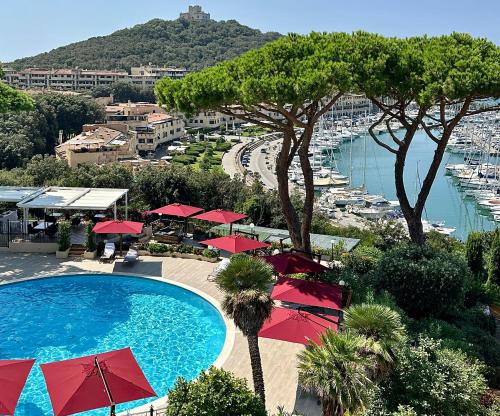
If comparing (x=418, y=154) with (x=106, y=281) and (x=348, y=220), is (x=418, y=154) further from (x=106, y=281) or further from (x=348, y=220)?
(x=106, y=281)

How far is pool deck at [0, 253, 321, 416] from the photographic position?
11086 mm

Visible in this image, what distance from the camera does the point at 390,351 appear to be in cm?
888

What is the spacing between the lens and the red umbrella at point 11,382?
809 centimetres

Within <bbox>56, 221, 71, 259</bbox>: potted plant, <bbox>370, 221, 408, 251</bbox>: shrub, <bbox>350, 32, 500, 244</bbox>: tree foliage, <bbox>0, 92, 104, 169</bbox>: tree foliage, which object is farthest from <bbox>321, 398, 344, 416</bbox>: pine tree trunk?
<bbox>0, 92, 104, 169</bbox>: tree foliage

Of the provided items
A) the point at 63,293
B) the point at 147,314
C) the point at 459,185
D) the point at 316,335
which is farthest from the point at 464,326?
the point at 459,185

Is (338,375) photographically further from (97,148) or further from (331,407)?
(97,148)

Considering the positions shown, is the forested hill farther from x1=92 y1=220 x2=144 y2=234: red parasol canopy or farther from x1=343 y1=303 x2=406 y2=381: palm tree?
x1=343 y1=303 x2=406 y2=381: palm tree

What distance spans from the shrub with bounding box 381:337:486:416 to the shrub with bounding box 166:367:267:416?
8.29 feet

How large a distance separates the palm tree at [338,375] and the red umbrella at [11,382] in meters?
4.65

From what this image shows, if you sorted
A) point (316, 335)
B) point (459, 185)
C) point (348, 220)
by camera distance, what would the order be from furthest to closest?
point (459, 185)
point (348, 220)
point (316, 335)

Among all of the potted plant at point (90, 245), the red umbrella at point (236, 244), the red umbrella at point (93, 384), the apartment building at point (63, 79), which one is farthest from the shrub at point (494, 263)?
the apartment building at point (63, 79)

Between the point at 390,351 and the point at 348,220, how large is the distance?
40.6 meters

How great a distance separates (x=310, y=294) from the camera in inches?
520

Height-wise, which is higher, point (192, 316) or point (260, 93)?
point (260, 93)
